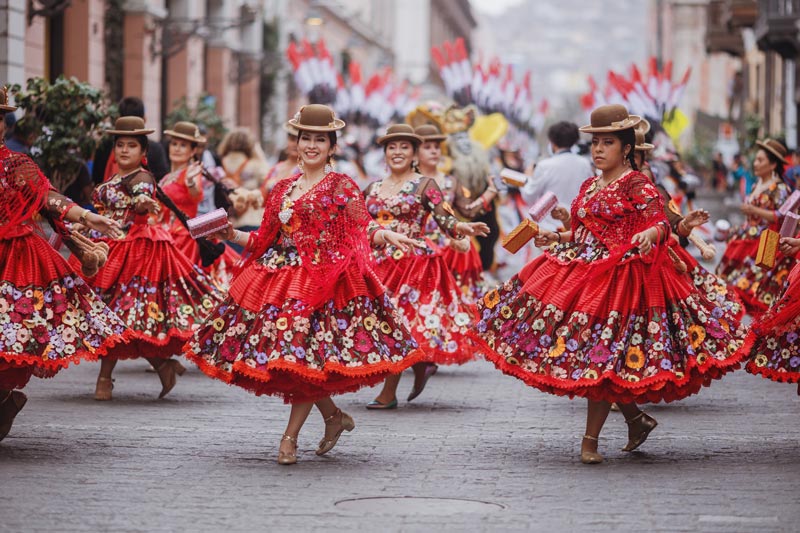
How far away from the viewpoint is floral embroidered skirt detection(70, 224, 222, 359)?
10328mm

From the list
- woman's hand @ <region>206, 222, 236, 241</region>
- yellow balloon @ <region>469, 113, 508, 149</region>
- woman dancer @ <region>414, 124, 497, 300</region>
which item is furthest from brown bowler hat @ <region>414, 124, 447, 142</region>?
yellow balloon @ <region>469, 113, 508, 149</region>

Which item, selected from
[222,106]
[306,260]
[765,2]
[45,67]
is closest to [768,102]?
[765,2]

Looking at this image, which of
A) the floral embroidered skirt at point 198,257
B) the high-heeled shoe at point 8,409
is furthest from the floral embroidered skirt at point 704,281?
the high-heeled shoe at point 8,409

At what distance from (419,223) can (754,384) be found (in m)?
3.07

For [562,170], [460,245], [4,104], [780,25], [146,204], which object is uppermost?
[780,25]

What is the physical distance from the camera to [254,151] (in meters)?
15.4

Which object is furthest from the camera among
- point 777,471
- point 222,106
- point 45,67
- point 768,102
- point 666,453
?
point 768,102

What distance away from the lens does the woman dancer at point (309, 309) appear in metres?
7.86

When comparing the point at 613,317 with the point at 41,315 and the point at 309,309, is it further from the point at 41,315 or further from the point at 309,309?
the point at 41,315

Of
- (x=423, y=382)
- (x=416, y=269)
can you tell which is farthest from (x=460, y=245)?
(x=423, y=382)

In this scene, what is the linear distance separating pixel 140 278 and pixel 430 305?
1.97 m

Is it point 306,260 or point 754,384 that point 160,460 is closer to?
point 306,260

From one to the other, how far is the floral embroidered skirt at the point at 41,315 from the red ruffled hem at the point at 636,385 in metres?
2.27

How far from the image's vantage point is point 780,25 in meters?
35.0
